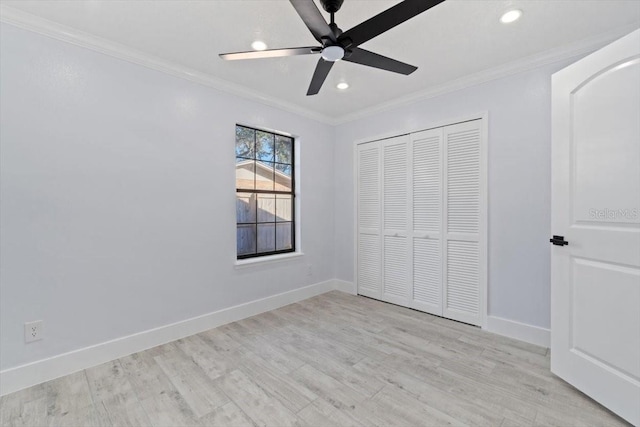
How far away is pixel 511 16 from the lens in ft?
6.55

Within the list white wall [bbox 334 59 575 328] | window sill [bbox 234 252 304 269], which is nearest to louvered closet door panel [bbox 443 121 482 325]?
white wall [bbox 334 59 575 328]

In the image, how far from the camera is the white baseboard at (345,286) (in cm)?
411

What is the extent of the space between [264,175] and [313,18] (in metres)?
2.40

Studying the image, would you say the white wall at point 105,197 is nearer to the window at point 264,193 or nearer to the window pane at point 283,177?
the window at point 264,193

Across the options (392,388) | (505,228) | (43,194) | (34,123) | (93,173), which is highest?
(34,123)

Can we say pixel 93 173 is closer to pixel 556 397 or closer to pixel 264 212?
pixel 264 212

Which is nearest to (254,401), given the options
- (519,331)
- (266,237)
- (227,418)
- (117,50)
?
(227,418)

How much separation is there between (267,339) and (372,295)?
67.1 inches

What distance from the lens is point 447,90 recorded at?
3.12 meters

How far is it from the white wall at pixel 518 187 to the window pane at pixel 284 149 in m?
2.03

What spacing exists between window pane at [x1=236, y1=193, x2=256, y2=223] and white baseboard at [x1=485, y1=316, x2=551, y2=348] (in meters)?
2.84

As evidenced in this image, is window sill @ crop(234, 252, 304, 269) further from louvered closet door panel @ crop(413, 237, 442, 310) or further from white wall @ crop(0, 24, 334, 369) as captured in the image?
louvered closet door panel @ crop(413, 237, 442, 310)

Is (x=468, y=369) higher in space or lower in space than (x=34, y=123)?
lower

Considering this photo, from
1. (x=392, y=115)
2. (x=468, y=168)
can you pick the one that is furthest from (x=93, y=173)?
(x=468, y=168)
